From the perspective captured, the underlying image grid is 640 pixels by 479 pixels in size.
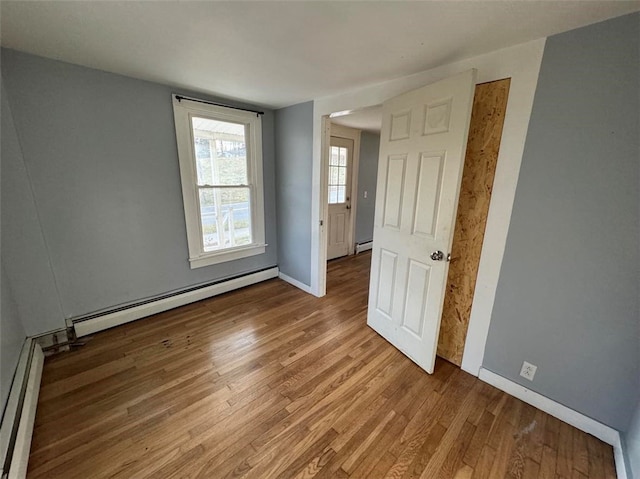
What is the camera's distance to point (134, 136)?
2.30m

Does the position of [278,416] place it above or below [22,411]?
below

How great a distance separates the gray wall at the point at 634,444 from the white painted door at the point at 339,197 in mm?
3536

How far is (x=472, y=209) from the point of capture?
1811 mm

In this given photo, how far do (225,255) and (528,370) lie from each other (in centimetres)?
298

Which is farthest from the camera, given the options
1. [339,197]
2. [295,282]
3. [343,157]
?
[339,197]

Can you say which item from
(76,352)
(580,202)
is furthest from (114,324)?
(580,202)

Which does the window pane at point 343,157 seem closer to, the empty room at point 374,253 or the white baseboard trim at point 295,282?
the empty room at point 374,253

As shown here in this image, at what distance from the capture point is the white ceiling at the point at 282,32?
1205 millimetres

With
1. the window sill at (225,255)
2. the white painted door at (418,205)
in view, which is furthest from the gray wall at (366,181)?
the white painted door at (418,205)

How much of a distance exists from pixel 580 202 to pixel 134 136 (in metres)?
3.30

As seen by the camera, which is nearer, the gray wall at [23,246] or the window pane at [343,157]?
the gray wall at [23,246]

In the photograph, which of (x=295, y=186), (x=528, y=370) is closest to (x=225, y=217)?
(x=295, y=186)

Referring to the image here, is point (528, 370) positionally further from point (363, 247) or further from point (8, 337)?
point (363, 247)

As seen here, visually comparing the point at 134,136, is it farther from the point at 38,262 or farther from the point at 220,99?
the point at 38,262
